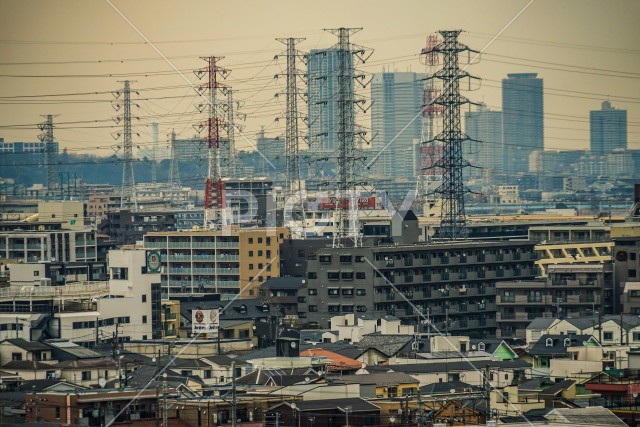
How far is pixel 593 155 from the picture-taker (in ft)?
531

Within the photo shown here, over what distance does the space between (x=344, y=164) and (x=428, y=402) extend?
2348cm

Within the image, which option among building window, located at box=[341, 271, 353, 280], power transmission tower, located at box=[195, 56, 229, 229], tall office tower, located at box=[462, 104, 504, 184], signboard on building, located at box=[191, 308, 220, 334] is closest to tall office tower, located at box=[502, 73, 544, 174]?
tall office tower, located at box=[462, 104, 504, 184]

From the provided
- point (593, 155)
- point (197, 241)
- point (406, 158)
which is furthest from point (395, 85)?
point (197, 241)

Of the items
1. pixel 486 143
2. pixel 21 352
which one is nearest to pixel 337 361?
pixel 21 352

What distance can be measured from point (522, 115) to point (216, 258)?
107m

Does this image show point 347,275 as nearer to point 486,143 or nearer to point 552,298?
point 552,298

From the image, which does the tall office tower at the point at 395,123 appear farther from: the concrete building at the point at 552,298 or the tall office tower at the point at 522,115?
the concrete building at the point at 552,298

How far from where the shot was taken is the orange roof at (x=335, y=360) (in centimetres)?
3276

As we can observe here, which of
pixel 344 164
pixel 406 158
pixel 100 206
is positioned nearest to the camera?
pixel 344 164

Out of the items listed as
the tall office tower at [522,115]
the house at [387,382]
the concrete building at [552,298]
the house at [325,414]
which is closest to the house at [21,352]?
the house at [387,382]

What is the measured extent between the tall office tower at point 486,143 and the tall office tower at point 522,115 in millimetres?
791

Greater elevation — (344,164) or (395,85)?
(395,85)

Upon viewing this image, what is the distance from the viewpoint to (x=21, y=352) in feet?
111

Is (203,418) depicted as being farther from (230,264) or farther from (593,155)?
(593,155)
